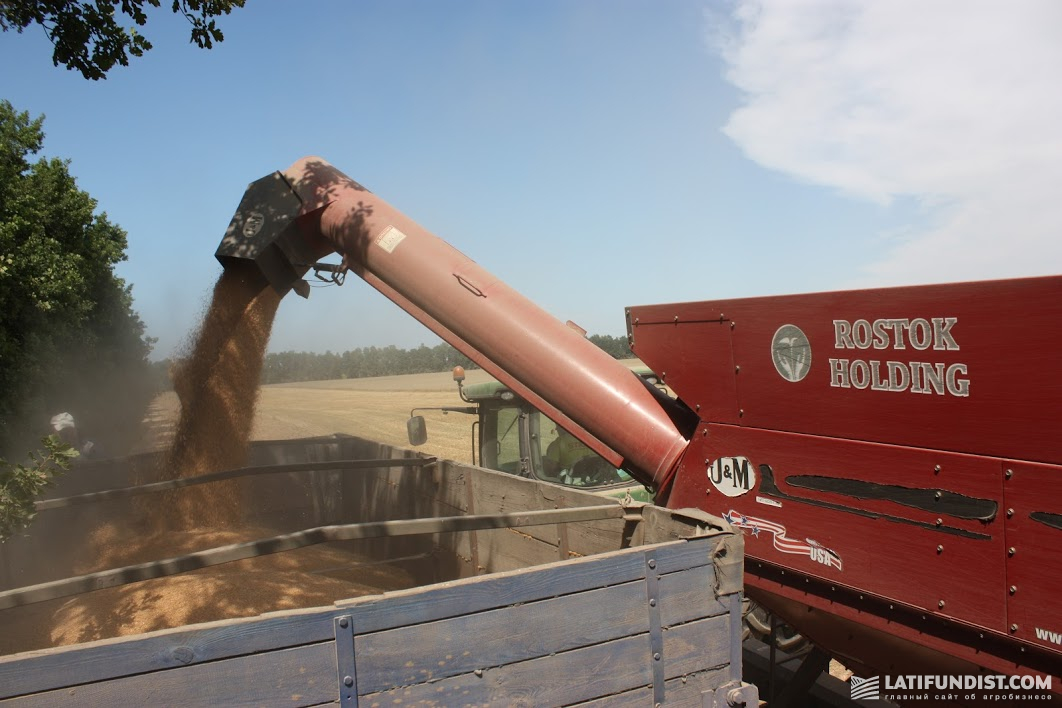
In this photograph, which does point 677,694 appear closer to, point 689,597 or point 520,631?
point 689,597

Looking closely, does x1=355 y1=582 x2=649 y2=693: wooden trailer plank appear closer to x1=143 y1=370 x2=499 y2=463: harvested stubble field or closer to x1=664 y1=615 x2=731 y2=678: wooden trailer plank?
x1=664 y1=615 x2=731 y2=678: wooden trailer plank

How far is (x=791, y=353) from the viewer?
9.61 ft

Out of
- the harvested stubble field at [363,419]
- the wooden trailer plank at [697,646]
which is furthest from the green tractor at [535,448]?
the harvested stubble field at [363,419]

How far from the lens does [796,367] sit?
9.57 ft

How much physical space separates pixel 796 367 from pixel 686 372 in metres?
0.61

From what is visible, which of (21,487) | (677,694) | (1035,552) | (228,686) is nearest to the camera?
(228,686)

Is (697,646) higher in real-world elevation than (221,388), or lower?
lower

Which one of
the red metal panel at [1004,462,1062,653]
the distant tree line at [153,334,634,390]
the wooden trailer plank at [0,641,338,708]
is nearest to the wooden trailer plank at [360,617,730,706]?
the wooden trailer plank at [0,641,338,708]

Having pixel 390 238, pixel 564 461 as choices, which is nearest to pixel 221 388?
pixel 390 238

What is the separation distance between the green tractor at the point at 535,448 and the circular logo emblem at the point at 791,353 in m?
2.58

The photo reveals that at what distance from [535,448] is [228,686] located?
12.9 ft

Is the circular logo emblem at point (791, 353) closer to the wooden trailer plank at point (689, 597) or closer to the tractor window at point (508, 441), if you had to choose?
the wooden trailer plank at point (689, 597)

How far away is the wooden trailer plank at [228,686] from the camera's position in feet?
5.87

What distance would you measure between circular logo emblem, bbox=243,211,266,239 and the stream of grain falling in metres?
0.33
